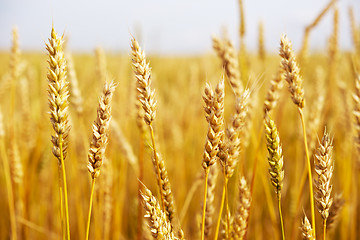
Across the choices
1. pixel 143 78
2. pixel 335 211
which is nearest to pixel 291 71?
pixel 143 78

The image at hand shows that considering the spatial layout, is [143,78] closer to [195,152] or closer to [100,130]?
[100,130]

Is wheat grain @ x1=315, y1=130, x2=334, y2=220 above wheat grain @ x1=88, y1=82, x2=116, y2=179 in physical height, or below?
below

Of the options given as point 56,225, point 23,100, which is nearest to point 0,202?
point 56,225

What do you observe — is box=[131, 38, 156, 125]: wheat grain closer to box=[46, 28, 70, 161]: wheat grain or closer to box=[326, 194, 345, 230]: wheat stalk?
box=[46, 28, 70, 161]: wheat grain

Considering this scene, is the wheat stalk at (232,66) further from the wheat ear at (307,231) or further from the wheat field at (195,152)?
the wheat ear at (307,231)

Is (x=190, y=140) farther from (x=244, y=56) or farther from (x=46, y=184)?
(x=244, y=56)

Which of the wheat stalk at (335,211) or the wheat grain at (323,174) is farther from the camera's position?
the wheat stalk at (335,211)

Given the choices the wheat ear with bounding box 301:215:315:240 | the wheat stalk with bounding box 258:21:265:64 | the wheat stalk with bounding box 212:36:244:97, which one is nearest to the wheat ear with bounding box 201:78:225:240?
the wheat ear with bounding box 301:215:315:240

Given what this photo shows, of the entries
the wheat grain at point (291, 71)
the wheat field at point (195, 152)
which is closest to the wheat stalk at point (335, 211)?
the wheat field at point (195, 152)

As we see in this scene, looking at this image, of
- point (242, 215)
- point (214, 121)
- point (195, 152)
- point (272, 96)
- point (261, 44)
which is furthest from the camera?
point (195, 152)

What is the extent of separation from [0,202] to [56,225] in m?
0.49

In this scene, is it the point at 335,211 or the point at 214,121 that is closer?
the point at 214,121

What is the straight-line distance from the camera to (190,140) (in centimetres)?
223

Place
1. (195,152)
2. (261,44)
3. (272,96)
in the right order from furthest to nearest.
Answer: (195,152), (261,44), (272,96)
